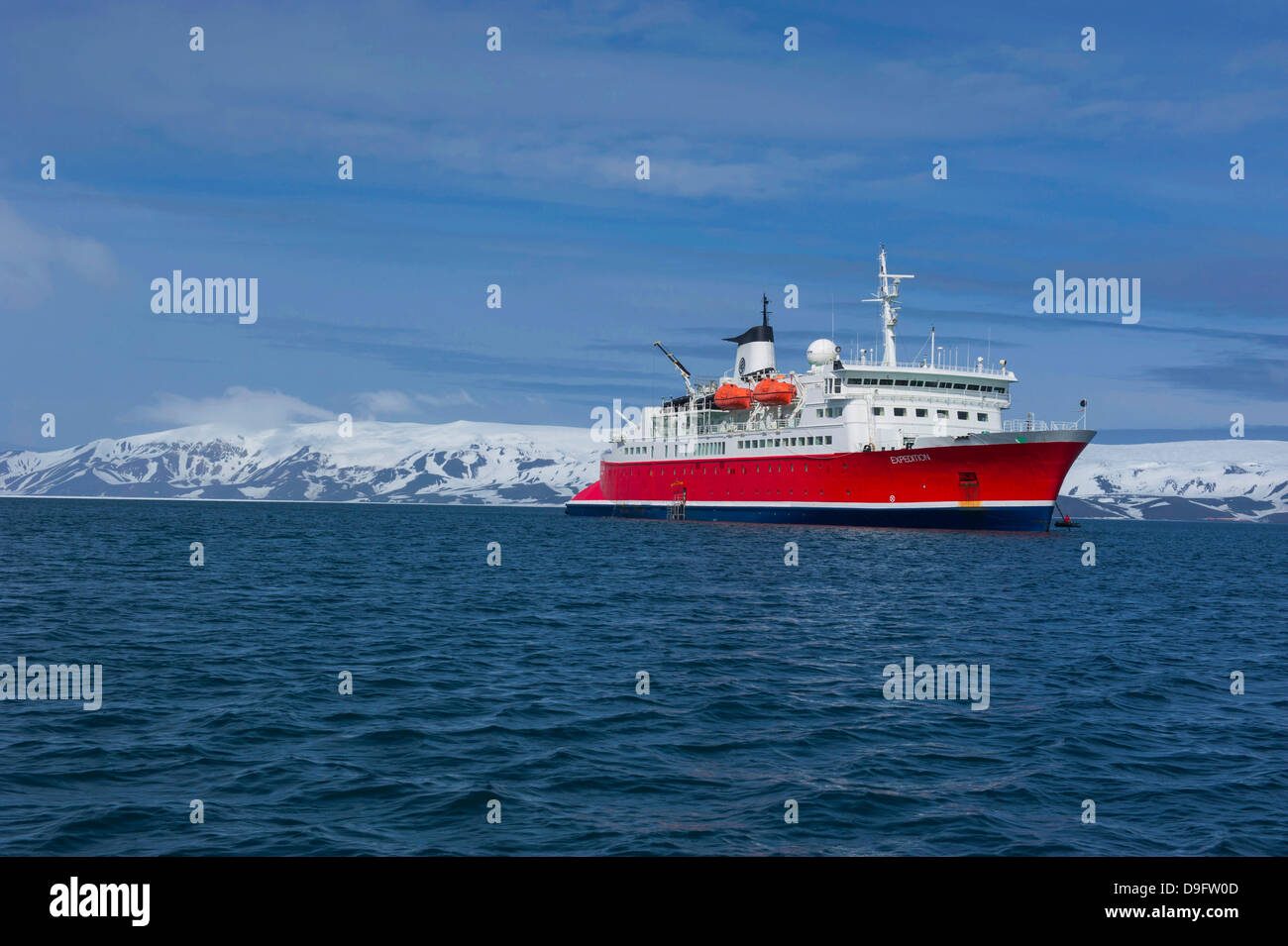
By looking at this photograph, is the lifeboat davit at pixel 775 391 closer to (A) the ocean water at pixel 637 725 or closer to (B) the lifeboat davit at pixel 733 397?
(B) the lifeboat davit at pixel 733 397

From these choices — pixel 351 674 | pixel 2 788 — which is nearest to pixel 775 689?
pixel 351 674

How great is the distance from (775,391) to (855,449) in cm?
1059

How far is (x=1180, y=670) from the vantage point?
2183 centimetres

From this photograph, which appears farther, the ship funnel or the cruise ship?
the ship funnel

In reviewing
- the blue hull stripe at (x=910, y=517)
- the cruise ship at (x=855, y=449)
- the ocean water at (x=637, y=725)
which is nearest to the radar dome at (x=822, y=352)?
A: the cruise ship at (x=855, y=449)

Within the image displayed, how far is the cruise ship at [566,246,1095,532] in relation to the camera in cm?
6025

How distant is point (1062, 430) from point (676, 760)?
166 ft

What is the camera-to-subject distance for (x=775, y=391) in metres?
75.6

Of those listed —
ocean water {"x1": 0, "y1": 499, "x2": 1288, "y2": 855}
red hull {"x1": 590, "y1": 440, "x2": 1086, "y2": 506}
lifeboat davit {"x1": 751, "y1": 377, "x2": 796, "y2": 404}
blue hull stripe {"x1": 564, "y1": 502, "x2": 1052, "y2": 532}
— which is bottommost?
ocean water {"x1": 0, "y1": 499, "x2": 1288, "y2": 855}

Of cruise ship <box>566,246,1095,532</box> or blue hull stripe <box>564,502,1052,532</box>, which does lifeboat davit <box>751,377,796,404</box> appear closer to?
cruise ship <box>566,246,1095,532</box>

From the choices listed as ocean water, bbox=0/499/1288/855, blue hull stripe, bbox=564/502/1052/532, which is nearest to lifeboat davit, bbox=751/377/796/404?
blue hull stripe, bbox=564/502/1052/532

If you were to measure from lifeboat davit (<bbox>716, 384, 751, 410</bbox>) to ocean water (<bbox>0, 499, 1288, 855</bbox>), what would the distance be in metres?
46.6
